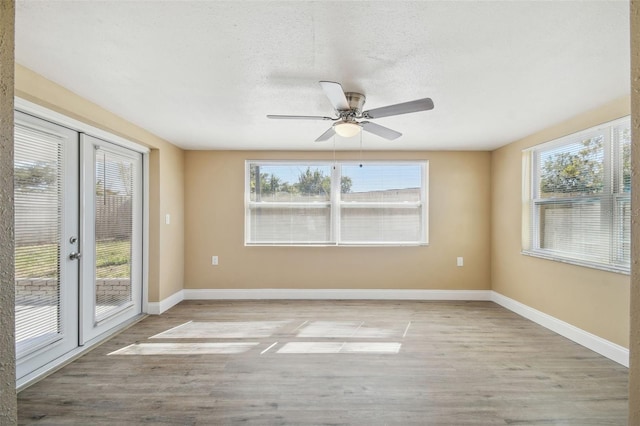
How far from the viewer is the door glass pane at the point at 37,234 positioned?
2299 mm

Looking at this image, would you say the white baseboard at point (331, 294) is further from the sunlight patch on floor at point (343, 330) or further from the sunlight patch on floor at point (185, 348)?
the sunlight patch on floor at point (185, 348)

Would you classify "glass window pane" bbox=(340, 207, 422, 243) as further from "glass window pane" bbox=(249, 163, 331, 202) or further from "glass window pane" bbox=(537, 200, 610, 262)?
"glass window pane" bbox=(537, 200, 610, 262)

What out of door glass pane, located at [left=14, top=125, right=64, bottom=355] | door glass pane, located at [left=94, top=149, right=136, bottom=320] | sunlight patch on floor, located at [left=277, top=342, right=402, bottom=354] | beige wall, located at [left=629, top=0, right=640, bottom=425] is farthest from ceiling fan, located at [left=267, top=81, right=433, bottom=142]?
door glass pane, located at [left=94, top=149, right=136, bottom=320]

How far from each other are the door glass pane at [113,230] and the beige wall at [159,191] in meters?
0.27

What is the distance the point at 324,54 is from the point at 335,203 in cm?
286

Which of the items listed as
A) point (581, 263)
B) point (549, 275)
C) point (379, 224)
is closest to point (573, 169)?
point (581, 263)

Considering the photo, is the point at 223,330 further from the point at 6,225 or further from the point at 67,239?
the point at 6,225

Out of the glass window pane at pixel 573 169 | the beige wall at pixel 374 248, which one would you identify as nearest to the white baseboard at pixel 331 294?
the beige wall at pixel 374 248

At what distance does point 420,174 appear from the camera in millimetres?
4613

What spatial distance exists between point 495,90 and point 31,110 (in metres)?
3.35

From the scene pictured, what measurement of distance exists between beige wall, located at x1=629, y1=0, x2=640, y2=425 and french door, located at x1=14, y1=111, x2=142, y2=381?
Result: 10.5 ft

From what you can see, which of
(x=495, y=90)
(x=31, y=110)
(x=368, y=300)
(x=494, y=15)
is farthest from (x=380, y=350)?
(x=31, y=110)

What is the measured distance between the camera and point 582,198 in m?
3.05

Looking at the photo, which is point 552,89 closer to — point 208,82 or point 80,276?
point 208,82
